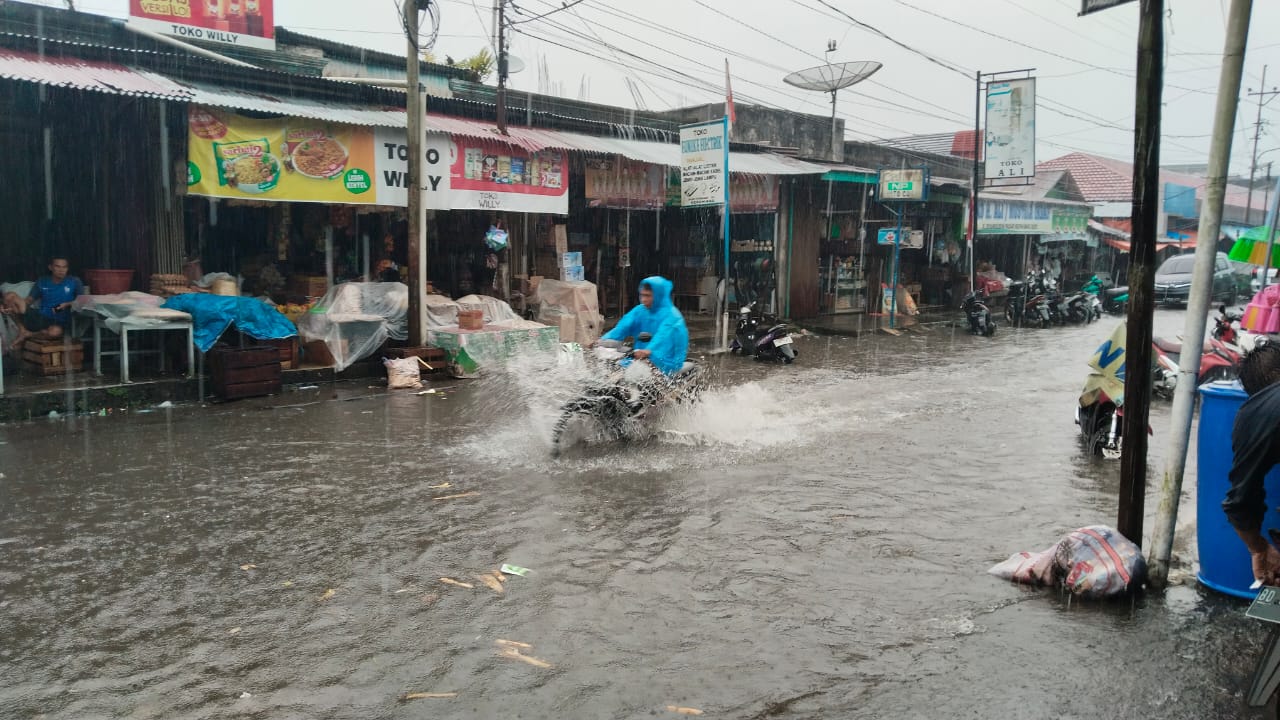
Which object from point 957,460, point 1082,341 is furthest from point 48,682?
point 1082,341

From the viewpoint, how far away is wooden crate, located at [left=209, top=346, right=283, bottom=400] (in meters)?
10.9

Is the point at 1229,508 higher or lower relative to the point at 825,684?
higher

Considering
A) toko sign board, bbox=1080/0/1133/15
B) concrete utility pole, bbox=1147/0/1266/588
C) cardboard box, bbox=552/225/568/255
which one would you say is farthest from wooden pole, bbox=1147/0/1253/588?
cardboard box, bbox=552/225/568/255

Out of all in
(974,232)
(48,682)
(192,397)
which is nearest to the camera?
(48,682)

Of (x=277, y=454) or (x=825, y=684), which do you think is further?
(x=277, y=454)

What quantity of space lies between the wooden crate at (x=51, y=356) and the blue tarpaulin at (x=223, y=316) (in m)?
1.24

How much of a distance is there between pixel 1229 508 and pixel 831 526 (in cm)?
271

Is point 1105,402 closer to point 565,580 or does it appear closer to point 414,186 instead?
point 565,580

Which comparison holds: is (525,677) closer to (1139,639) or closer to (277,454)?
(1139,639)

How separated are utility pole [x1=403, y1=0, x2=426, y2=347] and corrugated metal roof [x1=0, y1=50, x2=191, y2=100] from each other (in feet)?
10.1

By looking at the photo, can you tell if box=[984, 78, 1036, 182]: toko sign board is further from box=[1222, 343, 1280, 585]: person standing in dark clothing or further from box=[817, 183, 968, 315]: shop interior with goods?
box=[1222, 343, 1280, 585]: person standing in dark clothing

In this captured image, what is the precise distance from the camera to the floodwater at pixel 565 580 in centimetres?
386

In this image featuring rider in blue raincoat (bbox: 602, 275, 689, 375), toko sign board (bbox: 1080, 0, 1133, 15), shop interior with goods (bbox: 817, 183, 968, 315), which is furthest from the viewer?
shop interior with goods (bbox: 817, 183, 968, 315)

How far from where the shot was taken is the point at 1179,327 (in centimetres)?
2314
